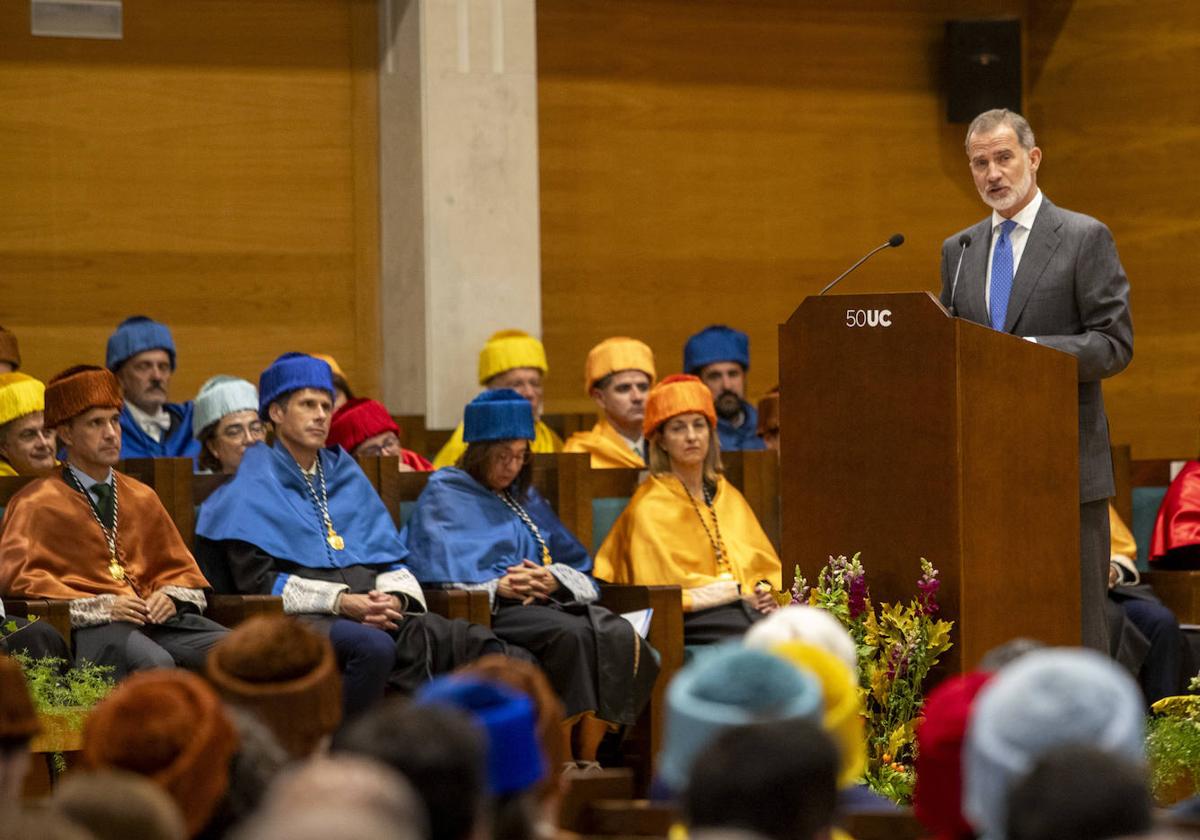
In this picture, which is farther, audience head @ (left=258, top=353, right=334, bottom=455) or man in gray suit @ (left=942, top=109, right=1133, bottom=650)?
audience head @ (left=258, top=353, right=334, bottom=455)

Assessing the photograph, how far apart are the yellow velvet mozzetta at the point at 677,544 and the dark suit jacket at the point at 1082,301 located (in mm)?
1762

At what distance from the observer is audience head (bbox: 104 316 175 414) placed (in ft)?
21.3

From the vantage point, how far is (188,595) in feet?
16.3

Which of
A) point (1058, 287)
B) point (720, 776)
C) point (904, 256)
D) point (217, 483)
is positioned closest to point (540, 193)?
point (904, 256)

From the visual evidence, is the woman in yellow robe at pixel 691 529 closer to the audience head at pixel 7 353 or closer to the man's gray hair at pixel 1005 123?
the man's gray hair at pixel 1005 123

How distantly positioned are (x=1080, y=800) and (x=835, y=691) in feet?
1.51

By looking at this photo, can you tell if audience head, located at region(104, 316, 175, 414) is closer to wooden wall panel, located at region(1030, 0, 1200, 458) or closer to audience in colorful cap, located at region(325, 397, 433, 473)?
audience in colorful cap, located at region(325, 397, 433, 473)

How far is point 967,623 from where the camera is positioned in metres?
3.73

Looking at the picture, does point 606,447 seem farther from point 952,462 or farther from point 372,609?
point 952,462

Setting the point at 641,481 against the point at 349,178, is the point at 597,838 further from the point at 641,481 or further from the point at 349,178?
the point at 349,178

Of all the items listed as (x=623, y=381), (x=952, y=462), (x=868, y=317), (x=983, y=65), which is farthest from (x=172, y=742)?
(x=983, y=65)

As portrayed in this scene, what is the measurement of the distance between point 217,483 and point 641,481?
1.38 metres

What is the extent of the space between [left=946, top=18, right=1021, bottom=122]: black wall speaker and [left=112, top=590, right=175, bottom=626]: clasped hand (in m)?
5.13

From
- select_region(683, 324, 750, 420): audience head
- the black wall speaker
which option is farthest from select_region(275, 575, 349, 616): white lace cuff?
the black wall speaker
